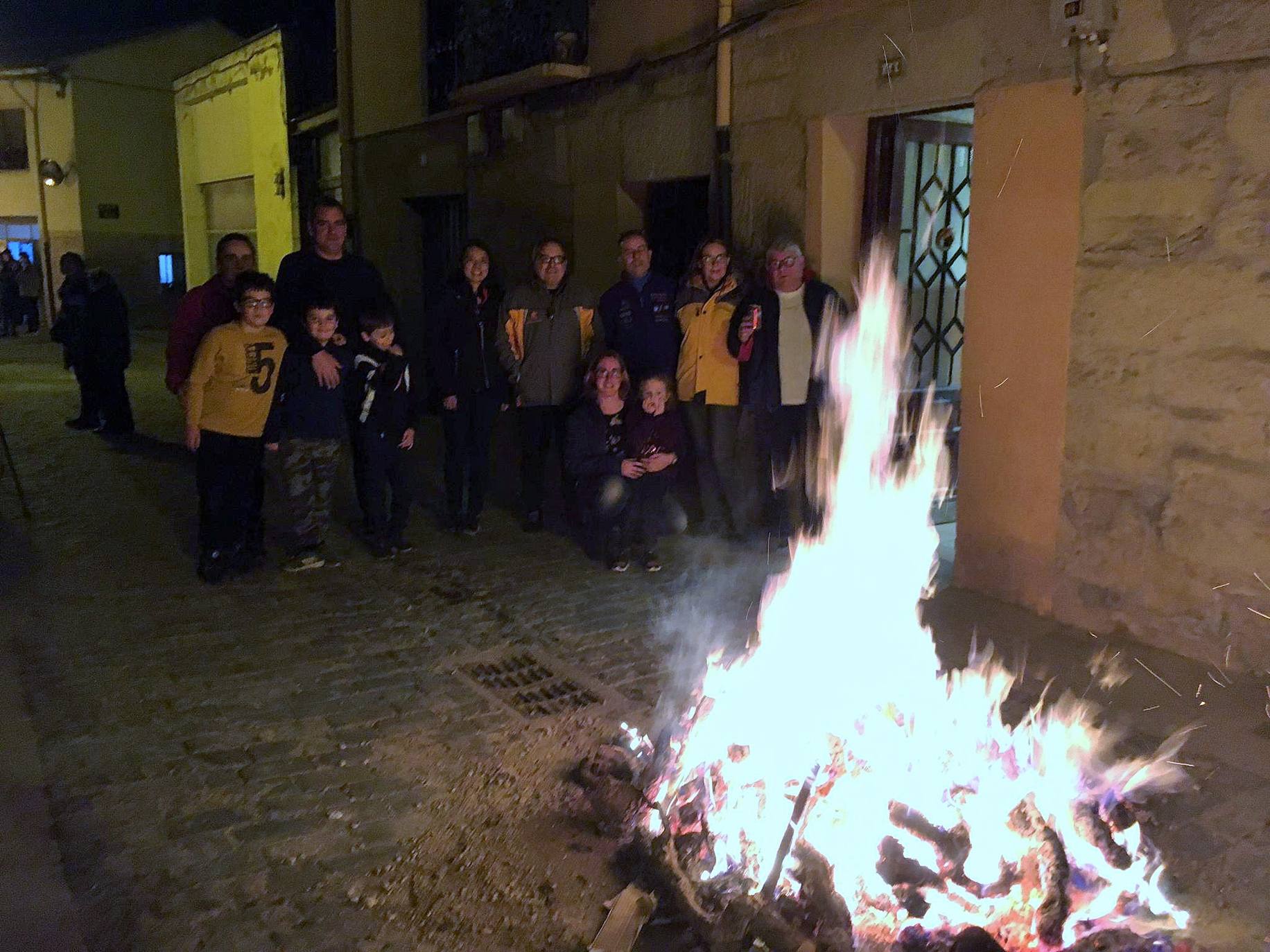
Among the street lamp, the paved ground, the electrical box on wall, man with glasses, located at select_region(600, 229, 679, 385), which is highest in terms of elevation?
the street lamp

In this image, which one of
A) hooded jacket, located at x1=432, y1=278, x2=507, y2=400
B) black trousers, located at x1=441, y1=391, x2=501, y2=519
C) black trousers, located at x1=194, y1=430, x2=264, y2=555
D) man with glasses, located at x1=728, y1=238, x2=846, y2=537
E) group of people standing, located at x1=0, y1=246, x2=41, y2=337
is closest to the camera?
black trousers, located at x1=194, y1=430, x2=264, y2=555

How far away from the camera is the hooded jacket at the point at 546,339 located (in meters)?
7.21

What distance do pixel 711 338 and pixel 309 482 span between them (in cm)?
267

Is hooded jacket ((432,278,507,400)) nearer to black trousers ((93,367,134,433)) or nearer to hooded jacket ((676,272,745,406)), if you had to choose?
hooded jacket ((676,272,745,406))

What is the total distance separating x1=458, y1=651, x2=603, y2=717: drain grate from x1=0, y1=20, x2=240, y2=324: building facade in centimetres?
2611

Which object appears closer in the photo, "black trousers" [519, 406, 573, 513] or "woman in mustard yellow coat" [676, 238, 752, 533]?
"woman in mustard yellow coat" [676, 238, 752, 533]

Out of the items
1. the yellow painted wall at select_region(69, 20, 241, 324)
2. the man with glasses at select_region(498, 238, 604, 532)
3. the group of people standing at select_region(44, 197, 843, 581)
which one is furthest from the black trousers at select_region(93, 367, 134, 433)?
the yellow painted wall at select_region(69, 20, 241, 324)

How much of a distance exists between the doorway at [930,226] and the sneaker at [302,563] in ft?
12.8

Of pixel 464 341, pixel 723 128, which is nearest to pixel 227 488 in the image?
pixel 464 341

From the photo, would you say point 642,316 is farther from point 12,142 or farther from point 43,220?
point 12,142

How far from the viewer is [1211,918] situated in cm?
327

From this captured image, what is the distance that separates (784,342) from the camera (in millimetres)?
6777

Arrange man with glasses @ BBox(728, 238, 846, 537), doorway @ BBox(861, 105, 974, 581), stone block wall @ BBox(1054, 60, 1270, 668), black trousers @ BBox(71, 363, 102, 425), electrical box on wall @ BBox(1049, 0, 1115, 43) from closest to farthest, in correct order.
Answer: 1. stone block wall @ BBox(1054, 60, 1270, 668)
2. electrical box on wall @ BBox(1049, 0, 1115, 43)
3. man with glasses @ BBox(728, 238, 846, 537)
4. doorway @ BBox(861, 105, 974, 581)
5. black trousers @ BBox(71, 363, 102, 425)

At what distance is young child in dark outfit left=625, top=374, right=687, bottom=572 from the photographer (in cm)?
674
